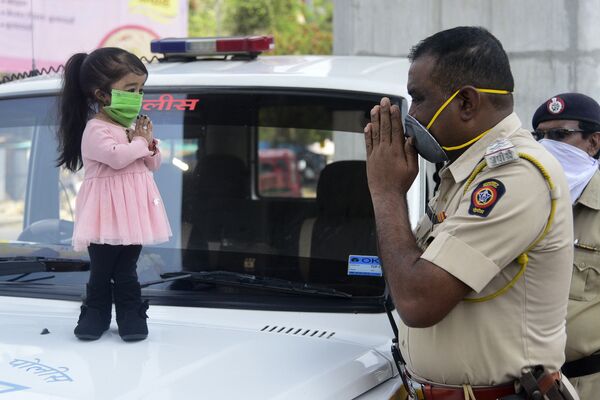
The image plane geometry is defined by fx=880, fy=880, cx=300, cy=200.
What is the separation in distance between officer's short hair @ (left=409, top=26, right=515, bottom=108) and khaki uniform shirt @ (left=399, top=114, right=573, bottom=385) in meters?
0.10

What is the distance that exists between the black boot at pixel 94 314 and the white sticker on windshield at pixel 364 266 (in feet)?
2.63

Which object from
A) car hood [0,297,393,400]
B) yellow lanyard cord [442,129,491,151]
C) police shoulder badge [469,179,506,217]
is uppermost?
yellow lanyard cord [442,129,491,151]

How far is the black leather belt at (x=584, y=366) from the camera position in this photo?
2.86 metres

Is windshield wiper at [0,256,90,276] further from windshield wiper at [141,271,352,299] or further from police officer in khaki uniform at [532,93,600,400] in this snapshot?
police officer in khaki uniform at [532,93,600,400]

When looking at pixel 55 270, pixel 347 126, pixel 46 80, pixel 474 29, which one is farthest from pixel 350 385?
pixel 46 80

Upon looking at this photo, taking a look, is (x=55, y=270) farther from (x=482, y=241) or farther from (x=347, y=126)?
(x=482, y=241)

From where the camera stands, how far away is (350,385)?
229cm

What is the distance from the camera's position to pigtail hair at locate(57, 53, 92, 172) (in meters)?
2.79

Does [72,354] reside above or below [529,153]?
below

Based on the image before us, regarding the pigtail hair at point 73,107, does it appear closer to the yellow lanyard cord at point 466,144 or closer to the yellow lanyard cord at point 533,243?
the yellow lanyard cord at point 466,144

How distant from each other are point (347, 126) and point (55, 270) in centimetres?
133

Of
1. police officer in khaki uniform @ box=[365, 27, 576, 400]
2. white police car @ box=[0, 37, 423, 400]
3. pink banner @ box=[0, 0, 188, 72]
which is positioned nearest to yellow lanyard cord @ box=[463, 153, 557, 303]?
police officer in khaki uniform @ box=[365, 27, 576, 400]

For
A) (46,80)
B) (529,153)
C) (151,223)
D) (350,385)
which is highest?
(46,80)

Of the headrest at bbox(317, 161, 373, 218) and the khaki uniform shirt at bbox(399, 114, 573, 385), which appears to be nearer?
the khaki uniform shirt at bbox(399, 114, 573, 385)
